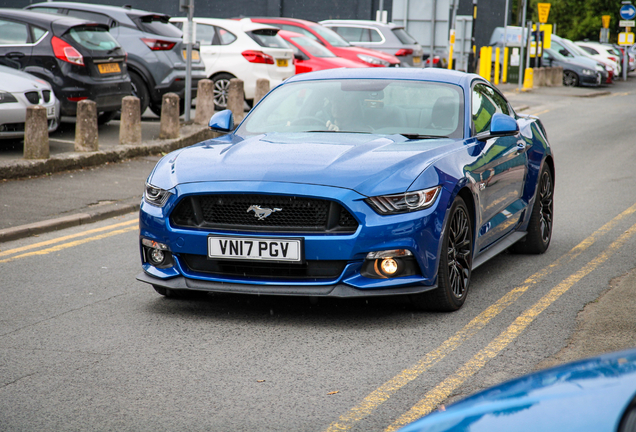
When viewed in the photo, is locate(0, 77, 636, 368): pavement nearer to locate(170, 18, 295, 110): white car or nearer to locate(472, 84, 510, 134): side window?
locate(472, 84, 510, 134): side window

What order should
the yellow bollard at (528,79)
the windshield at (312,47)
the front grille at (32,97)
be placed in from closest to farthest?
the front grille at (32,97)
the windshield at (312,47)
the yellow bollard at (528,79)

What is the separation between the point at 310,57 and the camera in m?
21.4

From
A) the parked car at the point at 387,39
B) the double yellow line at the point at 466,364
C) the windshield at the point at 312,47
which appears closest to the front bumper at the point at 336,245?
the double yellow line at the point at 466,364

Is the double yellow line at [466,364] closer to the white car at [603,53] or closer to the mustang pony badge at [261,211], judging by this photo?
the mustang pony badge at [261,211]

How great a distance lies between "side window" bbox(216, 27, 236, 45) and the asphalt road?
11484 millimetres

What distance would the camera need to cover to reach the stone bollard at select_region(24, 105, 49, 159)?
35.3 feet

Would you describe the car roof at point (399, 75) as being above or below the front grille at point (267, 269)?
above

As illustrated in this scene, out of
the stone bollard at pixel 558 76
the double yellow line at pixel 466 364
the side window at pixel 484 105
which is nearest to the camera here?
the double yellow line at pixel 466 364

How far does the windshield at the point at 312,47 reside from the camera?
70.7 feet

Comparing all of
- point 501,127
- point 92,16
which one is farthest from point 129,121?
point 501,127

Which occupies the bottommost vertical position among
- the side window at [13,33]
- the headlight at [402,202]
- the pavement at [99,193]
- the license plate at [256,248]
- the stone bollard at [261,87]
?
the pavement at [99,193]

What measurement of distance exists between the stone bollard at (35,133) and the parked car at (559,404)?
31.3 feet

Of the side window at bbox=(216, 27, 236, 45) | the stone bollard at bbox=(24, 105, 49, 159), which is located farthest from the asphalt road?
the side window at bbox=(216, 27, 236, 45)

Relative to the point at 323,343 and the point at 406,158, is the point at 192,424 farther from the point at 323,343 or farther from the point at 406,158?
the point at 406,158
